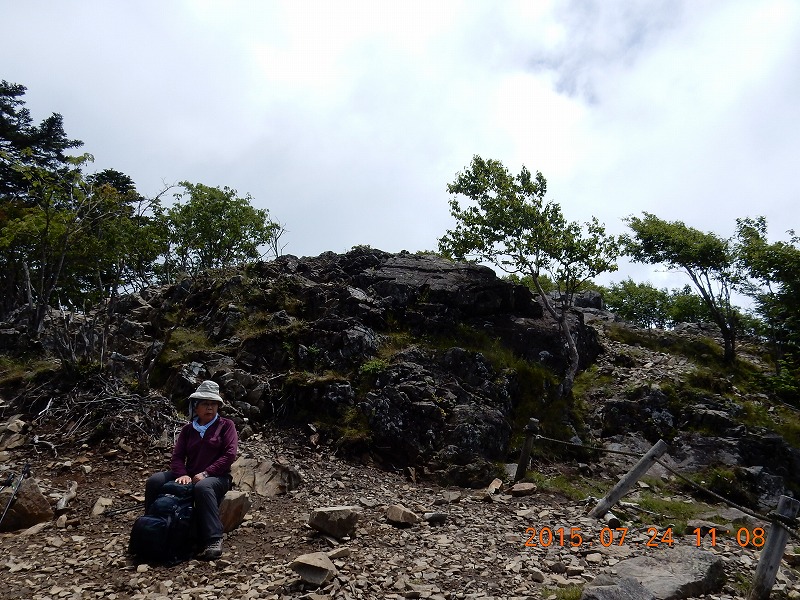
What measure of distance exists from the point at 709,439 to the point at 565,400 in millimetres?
3756

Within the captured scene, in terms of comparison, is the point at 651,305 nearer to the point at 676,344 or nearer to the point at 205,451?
the point at 676,344

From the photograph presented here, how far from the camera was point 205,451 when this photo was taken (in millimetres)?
6113

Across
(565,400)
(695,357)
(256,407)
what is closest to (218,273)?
(256,407)

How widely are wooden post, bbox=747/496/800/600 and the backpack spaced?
6.28 meters

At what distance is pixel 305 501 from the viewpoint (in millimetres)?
7852

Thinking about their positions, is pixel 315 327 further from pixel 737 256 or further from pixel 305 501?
pixel 737 256

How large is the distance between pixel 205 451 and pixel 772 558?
6.62 m

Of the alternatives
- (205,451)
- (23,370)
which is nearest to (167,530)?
(205,451)

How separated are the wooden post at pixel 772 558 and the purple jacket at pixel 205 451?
20.1ft

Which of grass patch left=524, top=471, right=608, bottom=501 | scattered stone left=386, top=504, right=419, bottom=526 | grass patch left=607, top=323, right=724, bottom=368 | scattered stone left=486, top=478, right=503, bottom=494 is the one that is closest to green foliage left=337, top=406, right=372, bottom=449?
scattered stone left=486, top=478, right=503, bottom=494

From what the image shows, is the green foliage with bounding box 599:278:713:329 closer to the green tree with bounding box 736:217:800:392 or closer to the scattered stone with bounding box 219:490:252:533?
the green tree with bounding box 736:217:800:392

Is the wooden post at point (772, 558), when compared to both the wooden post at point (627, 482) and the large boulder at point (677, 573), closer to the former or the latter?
the large boulder at point (677, 573)
